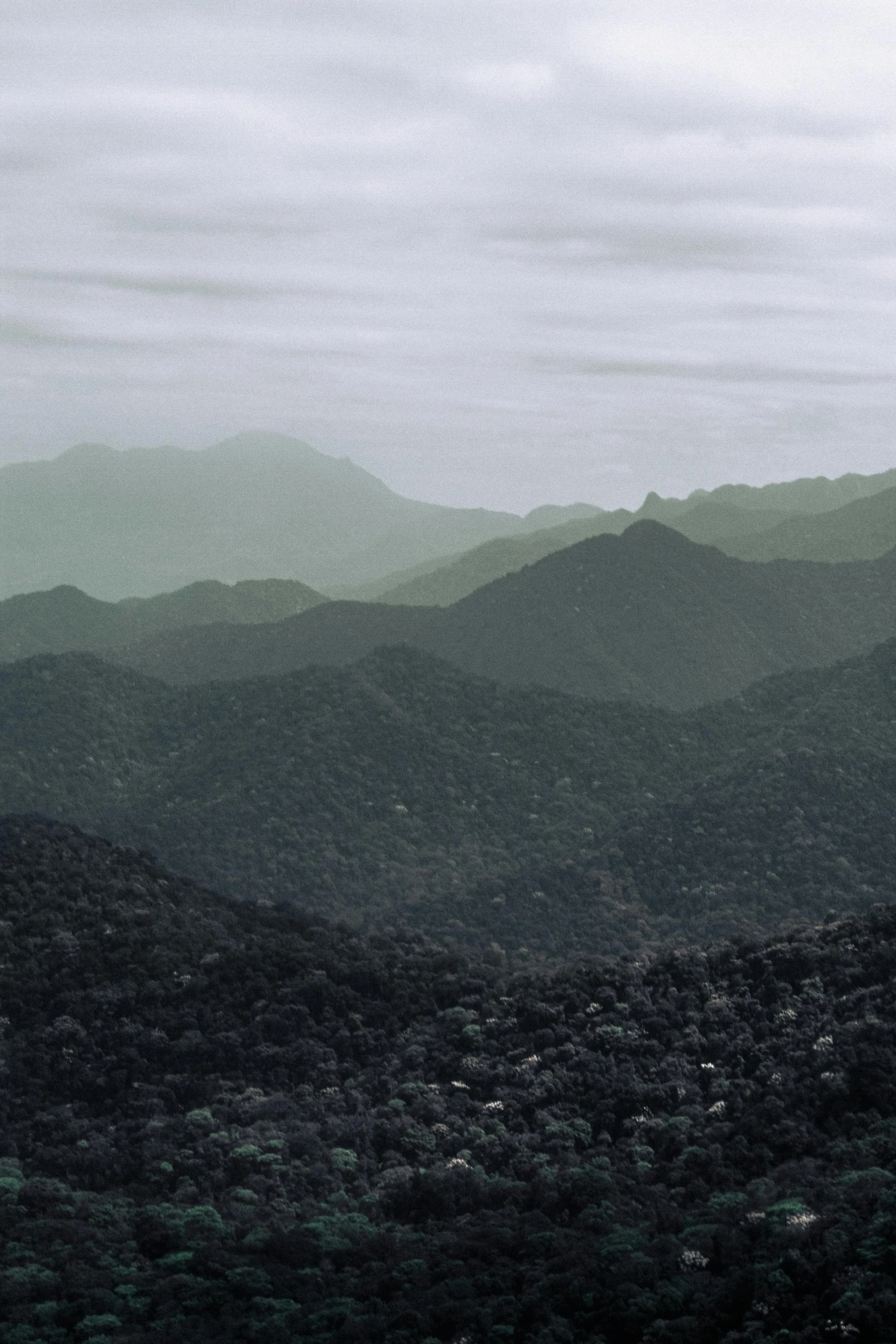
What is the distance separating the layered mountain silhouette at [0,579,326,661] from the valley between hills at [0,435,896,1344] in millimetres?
49451

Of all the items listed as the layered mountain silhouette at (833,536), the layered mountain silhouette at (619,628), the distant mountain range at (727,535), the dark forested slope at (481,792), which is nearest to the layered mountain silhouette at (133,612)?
the layered mountain silhouette at (619,628)

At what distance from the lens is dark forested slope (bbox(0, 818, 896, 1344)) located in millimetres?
16562

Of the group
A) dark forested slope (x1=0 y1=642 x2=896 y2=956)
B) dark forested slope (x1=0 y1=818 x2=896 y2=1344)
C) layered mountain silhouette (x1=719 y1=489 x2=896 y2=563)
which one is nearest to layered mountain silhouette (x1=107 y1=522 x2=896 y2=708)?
layered mountain silhouette (x1=719 y1=489 x2=896 y2=563)

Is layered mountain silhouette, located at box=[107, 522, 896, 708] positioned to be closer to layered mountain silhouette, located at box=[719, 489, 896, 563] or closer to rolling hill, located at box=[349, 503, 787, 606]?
layered mountain silhouette, located at box=[719, 489, 896, 563]

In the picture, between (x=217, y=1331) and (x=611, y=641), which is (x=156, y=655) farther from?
(x=217, y=1331)

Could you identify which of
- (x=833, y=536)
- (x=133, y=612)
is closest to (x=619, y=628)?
(x=833, y=536)

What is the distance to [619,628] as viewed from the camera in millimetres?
89125

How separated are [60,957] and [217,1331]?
1241 cm

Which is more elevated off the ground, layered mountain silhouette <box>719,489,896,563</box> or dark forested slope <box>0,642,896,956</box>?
layered mountain silhouette <box>719,489,896,563</box>

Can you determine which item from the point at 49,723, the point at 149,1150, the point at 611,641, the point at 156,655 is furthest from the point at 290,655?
the point at 149,1150

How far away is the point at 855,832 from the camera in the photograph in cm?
4841

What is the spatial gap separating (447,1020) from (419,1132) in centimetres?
400

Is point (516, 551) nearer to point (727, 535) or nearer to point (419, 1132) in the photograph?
point (727, 535)

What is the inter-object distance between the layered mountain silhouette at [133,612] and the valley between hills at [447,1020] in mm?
49451
